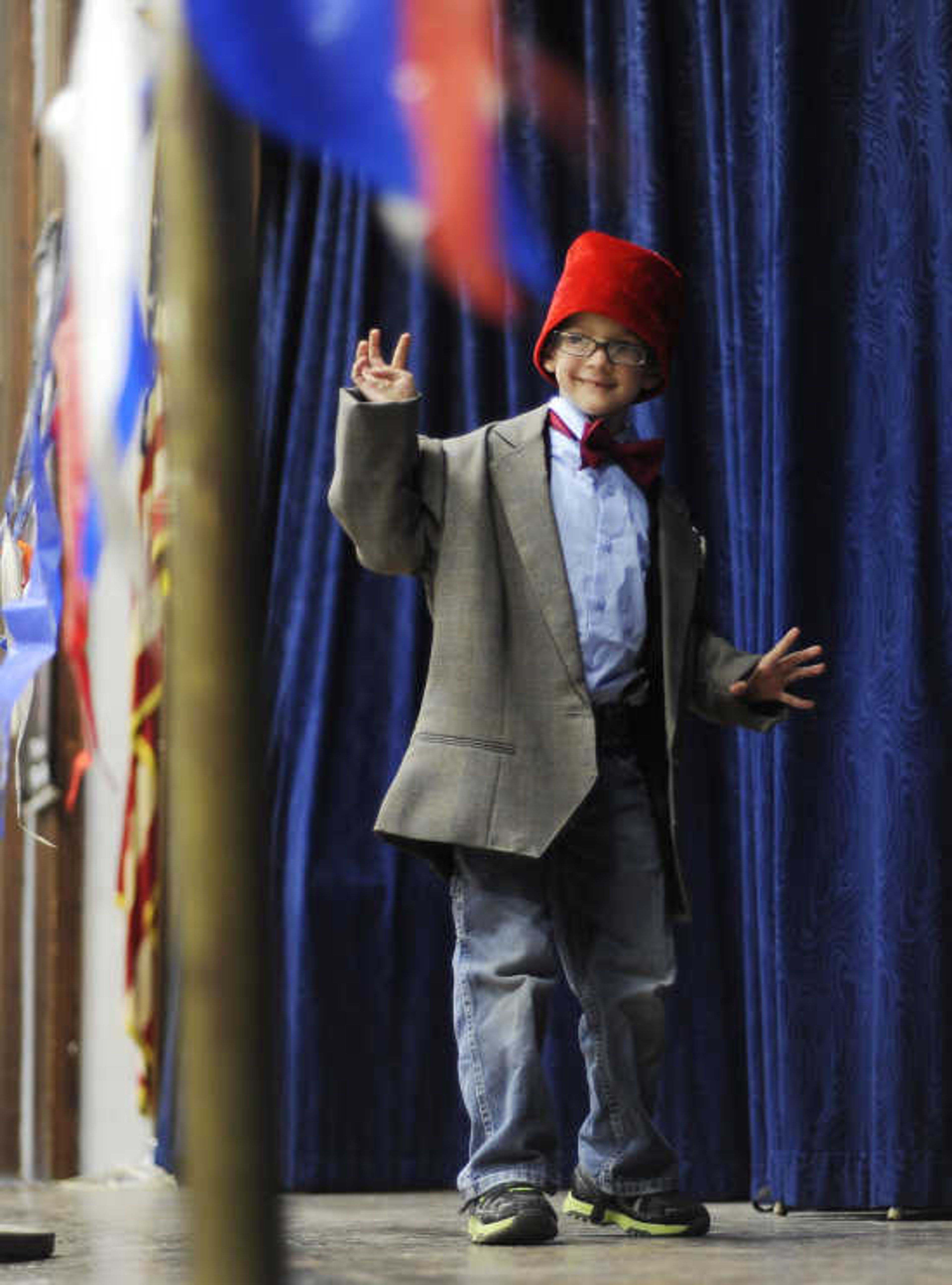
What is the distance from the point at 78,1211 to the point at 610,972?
0.69m

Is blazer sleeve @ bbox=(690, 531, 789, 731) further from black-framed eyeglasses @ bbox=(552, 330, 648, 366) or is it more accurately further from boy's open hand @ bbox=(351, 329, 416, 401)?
boy's open hand @ bbox=(351, 329, 416, 401)

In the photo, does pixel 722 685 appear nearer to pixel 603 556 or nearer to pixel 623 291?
pixel 603 556

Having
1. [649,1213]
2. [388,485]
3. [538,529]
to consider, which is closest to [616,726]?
[538,529]

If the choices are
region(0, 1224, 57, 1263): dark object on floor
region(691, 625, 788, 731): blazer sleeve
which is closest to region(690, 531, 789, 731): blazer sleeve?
region(691, 625, 788, 731): blazer sleeve

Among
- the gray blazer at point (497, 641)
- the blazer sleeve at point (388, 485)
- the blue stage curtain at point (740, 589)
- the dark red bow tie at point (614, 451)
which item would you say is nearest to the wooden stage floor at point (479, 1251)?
the blue stage curtain at point (740, 589)

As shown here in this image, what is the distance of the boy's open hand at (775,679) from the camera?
1688 mm

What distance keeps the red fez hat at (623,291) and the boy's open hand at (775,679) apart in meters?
0.31

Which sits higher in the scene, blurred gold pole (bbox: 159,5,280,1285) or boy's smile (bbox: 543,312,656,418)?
boy's smile (bbox: 543,312,656,418)

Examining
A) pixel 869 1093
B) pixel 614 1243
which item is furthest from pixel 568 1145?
pixel 614 1243

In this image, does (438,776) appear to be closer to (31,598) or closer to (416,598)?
(31,598)

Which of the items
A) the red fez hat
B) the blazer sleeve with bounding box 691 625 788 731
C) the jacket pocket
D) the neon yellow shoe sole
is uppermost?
the red fez hat

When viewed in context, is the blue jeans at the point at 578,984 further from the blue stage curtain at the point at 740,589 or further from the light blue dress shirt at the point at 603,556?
the blue stage curtain at the point at 740,589

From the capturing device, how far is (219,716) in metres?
0.36

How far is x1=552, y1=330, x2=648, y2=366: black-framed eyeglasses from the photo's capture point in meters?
1.76
